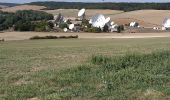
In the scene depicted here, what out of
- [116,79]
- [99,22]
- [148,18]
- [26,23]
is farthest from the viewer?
[148,18]

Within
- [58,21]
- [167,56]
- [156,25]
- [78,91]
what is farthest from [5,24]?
[78,91]

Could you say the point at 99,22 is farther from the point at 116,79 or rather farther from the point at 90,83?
the point at 90,83

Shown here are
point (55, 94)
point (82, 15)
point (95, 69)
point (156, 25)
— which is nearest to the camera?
point (55, 94)

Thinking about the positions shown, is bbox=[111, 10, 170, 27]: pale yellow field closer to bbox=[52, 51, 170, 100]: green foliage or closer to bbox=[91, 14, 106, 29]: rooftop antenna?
bbox=[91, 14, 106, 29]: rooftop antenna

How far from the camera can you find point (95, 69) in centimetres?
1681

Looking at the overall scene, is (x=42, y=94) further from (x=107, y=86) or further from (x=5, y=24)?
(x=5, y=24)

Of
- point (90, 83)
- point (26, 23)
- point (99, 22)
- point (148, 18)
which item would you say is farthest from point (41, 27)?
point (90, 83)

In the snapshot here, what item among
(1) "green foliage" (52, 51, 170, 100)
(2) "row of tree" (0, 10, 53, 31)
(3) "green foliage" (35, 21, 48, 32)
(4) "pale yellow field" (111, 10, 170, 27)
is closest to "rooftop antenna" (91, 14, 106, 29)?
(3) "green foliage" (35, 21, 48, 32)

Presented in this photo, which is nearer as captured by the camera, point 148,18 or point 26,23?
point 26,23

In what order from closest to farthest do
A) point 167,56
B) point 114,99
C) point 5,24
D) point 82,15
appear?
point 114,99
point 167,56
point 5,24
point 82,15

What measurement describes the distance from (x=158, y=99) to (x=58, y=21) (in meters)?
111

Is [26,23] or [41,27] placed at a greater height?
[26,23]

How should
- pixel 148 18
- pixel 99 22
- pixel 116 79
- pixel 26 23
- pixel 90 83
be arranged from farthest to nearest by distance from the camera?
1. pixel 148 18
2. pixel 26 23
3. pixel 99 22
4. pixel 116 79
5. pixel 90 83

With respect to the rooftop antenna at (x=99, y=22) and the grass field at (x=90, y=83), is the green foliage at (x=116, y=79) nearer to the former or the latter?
the grass field at (x=90, y=83)
